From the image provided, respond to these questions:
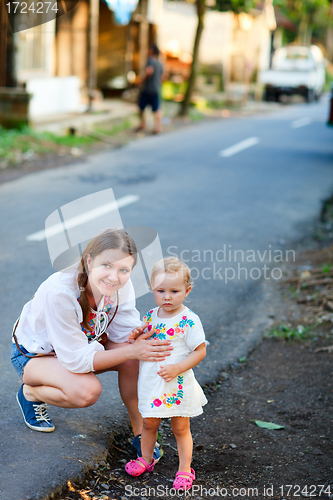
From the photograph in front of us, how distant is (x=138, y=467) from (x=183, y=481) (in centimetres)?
23

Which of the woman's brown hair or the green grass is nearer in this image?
the woman's brown hair

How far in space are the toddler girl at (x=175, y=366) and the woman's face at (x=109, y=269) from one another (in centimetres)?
14

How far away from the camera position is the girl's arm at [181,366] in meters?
2.59

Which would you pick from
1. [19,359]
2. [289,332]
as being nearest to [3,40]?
[289,332]

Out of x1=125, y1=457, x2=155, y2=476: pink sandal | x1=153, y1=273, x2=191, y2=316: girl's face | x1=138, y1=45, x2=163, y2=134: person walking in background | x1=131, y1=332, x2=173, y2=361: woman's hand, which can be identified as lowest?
x1=138, y1=45, x2=163, y2=134: person walking in background

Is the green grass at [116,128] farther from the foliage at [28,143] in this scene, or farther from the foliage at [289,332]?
the foliage at [289,332]

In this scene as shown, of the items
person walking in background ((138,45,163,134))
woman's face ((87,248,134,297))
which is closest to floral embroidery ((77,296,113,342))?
woman's face ((87,248,134,297))

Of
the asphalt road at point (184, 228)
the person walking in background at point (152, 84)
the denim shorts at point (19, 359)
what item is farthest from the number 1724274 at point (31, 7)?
the denim shorts at point (19, 359)

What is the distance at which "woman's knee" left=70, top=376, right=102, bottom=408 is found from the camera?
275cm

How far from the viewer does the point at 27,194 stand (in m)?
8.02

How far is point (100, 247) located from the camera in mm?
2656

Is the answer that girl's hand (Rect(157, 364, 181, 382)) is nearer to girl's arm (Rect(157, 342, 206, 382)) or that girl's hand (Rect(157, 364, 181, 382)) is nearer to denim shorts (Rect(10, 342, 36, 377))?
girl's arm (Rect(157, 342, 206, 382))

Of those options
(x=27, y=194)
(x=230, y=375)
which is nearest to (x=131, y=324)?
(x=230, y=375)

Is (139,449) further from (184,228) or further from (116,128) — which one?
(116,128)
